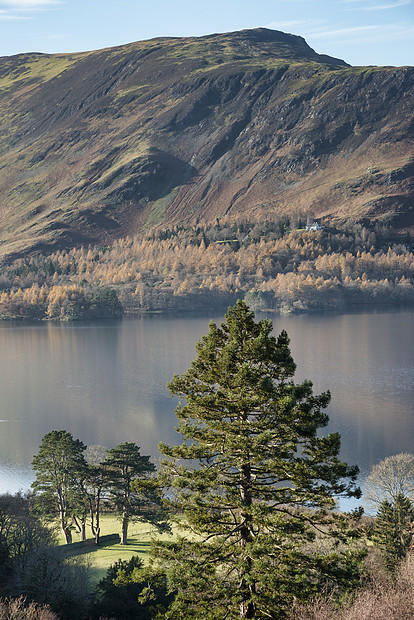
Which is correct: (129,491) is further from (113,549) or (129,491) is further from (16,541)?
(16,541)

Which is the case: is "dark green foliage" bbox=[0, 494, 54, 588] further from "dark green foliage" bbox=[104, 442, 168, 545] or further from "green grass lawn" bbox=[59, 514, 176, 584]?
"dark green foliage" bbox=[104, 442, 168, 545]

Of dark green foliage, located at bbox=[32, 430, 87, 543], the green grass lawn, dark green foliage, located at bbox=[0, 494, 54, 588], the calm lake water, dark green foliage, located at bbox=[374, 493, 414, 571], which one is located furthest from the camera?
the calm lake water

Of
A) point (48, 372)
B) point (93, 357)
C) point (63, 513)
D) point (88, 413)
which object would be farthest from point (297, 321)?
point (63, 513)

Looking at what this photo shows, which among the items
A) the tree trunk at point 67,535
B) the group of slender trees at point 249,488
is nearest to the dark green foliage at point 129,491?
the tree trunk at point 67,535

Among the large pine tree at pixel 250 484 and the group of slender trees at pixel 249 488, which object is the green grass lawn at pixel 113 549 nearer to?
the group of slender trees at pixel 249 488

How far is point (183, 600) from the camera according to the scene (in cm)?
1802

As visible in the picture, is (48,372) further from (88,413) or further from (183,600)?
(183,600)

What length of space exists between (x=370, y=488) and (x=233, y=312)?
32.2 m

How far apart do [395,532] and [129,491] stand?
16.6 meters

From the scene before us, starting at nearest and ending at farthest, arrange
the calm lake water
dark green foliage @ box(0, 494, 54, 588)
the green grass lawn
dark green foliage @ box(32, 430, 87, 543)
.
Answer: dark green foliage @ box(0, 494, 54, 588), the green grass lawn, dark green foliage @ box(32, 430, 87, 543), the calm lake water

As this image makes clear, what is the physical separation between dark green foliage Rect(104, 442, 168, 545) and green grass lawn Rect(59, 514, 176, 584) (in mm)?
1028

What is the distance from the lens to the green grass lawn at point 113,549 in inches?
1281

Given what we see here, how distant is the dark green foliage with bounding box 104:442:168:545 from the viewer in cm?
3881

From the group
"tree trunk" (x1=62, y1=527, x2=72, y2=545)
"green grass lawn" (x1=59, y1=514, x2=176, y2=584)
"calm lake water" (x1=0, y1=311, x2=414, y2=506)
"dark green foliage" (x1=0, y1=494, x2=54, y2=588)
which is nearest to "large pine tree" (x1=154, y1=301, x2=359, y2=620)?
"dark green foliage" (x1=0, y1=494, x2=54, y2=588)
